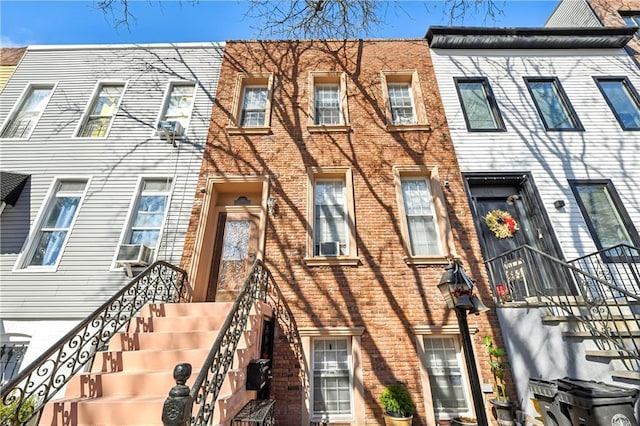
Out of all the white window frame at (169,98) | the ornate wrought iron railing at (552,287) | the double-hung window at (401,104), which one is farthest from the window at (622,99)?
the white window frame at (169,98)

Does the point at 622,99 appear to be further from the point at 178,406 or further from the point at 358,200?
the point at 178,406

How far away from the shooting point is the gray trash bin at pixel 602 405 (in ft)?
11.3

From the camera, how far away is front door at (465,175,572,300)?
19.2 feet

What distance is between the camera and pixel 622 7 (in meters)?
9.73

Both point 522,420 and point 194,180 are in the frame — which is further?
point 194,180

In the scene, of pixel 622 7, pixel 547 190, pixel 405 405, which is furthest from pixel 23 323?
pixel 622 7

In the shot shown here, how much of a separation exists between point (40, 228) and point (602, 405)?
11.0 metres

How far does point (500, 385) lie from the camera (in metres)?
4.84

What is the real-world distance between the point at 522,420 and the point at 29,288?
9908 mm

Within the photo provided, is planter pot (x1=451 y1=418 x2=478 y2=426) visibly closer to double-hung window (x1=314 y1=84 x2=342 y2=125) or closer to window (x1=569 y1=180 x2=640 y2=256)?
window (x1=569 y1=180 x2=640 y2=256)

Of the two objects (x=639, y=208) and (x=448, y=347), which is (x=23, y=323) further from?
(x=639, y=208)

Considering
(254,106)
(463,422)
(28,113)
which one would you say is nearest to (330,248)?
(463,422)

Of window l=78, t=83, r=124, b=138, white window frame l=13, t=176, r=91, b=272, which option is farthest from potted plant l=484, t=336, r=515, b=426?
window l=78, t=83, r=124, b=138

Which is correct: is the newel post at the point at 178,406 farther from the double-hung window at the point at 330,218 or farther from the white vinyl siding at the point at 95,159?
the white vinyl siding at the point at 95,159
